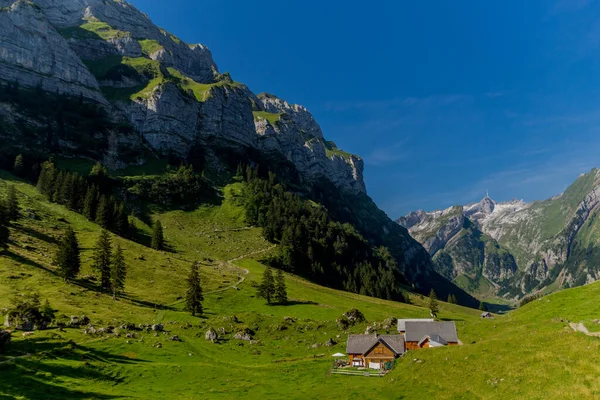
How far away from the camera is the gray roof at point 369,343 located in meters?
65.4

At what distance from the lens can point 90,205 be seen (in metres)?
161

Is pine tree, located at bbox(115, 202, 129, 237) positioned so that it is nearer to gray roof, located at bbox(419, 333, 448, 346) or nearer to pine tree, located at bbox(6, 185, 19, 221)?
pine tree, located at bbox(6, 185, 19, 221)

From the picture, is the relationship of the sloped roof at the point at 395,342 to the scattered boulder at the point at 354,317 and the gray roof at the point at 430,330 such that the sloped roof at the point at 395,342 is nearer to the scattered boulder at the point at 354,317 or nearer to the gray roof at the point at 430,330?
the gray roof at the point at 430,330

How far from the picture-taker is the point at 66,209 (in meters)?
157

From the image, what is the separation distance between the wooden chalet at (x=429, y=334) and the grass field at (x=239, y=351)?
3250 millimetres

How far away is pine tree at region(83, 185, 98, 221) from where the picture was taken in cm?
15888

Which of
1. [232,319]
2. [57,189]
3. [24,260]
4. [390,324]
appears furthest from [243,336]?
[57,189]

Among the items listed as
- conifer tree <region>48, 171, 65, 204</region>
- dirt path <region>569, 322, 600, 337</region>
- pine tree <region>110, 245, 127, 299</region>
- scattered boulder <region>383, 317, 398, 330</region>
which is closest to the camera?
dirt path <region>569, 322, 600, 337</region>

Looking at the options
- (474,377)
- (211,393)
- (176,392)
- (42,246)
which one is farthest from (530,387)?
(42,246)

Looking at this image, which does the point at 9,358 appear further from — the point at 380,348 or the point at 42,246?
the point at 42,246

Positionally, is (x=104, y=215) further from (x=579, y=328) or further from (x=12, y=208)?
(x=579, y=328)

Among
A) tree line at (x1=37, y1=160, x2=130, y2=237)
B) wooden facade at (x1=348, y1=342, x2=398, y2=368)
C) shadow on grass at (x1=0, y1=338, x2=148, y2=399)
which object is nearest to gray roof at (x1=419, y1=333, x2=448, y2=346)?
wooden facade at (x1=348, y1=342, x2=398, y2=368)

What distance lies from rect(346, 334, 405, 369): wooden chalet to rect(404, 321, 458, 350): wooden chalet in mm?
3903

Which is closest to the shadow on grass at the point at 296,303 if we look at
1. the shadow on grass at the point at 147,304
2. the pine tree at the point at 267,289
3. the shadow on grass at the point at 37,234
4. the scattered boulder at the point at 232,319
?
the pine tree at the point at 267,289
